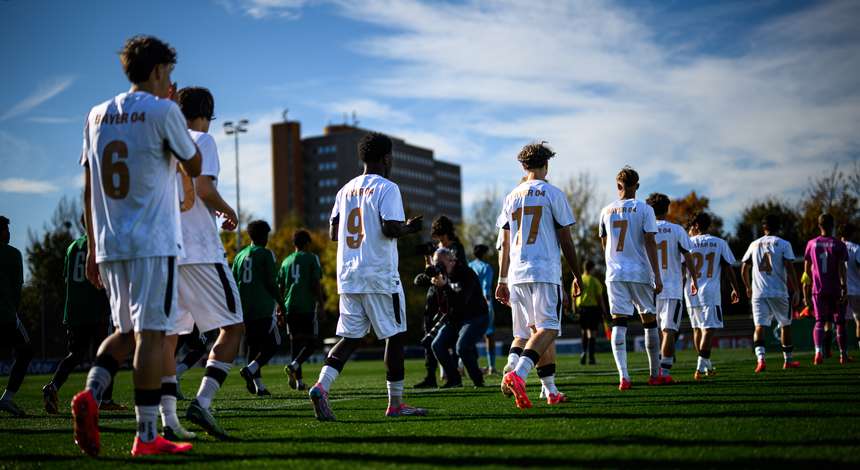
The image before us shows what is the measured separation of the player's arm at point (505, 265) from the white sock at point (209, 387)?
317cm

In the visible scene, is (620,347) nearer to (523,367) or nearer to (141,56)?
(523,367)

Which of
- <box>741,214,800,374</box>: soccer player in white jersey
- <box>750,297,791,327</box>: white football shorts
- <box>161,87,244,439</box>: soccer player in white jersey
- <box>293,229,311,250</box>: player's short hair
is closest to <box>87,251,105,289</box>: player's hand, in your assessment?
<box>161,87,244,439</box>: soccer player in white jersey

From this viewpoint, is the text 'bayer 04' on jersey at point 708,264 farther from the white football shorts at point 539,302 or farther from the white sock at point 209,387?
the white sock at point 209,387

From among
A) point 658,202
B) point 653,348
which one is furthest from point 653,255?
point 658,202

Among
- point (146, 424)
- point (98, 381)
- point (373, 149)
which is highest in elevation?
point (373, 149)

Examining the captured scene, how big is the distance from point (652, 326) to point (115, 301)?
7.27 metres

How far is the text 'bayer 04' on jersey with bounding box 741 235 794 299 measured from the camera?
15.1m

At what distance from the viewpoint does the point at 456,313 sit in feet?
42.3

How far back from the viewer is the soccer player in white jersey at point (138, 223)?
540 cm

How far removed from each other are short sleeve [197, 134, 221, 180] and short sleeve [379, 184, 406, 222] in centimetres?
160

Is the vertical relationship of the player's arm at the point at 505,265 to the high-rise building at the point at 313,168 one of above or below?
below

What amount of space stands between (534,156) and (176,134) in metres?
4.32

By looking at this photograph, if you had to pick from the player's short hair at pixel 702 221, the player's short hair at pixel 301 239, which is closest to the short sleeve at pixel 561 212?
the player's short hair at pixel 702 221

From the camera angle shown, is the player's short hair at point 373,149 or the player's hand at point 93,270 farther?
the player's short hair at point 373,149
